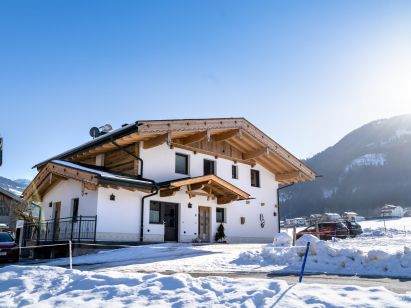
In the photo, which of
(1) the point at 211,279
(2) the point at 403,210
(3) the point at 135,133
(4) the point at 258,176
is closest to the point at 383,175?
(2) the point at 403,210

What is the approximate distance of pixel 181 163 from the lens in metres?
20.4

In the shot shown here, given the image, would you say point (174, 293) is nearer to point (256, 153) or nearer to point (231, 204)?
point (231, 204)

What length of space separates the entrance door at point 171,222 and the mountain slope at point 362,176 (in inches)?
3406

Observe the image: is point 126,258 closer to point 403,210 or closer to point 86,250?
point 86,250

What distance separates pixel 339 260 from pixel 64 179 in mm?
13856

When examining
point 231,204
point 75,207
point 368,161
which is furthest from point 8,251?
point 368,161

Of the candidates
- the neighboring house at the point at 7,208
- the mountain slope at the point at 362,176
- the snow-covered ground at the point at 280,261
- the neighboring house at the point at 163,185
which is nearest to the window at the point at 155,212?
the neighboring house at the point at 163,185

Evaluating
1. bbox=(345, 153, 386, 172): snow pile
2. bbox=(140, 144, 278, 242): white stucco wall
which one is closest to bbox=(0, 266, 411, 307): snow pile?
bbox=(140, 144, 278, 242): white stucco wall

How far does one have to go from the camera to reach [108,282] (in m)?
6.84

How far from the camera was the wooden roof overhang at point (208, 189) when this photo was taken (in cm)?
1822

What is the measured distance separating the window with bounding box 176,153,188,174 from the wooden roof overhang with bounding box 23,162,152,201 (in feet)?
10.2

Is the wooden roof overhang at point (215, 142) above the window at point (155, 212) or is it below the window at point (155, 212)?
above

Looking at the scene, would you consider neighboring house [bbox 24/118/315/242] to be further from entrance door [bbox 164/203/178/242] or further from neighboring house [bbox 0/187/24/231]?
neighboring house [bbox 0/187/24/231]

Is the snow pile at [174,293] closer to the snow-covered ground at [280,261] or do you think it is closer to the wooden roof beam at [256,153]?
the snow-covered ground at [280,261]
